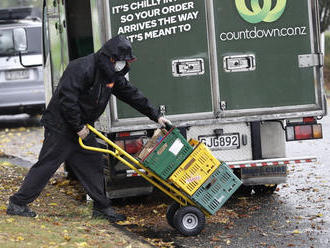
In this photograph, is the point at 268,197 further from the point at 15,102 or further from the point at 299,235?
the point at 15,102

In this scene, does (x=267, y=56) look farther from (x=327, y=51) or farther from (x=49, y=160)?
(x=327, y=51)

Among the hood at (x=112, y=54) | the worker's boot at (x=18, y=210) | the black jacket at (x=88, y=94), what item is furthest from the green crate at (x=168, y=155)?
the worker's boot at (x=18, y=210)

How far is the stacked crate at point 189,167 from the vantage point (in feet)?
24.9

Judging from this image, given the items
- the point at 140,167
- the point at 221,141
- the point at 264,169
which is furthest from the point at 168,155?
the point at 264,169

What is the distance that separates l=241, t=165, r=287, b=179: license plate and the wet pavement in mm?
369

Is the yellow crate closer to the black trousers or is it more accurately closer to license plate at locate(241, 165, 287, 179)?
the black trousers

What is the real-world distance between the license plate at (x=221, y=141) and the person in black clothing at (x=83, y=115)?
1.07 metres

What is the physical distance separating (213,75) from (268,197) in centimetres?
183

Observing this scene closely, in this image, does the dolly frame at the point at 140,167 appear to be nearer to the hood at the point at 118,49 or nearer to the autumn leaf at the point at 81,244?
the hood at the point at 118,49

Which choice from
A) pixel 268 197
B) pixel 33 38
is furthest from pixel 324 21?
pixel 268 197

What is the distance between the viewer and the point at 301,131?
907 centimetres

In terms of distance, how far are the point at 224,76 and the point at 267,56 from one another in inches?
20.0

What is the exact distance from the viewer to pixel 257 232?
26.0 ft

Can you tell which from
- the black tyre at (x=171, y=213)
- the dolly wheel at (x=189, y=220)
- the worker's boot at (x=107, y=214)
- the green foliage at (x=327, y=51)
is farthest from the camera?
the green foliage at (x=327, y=51)
